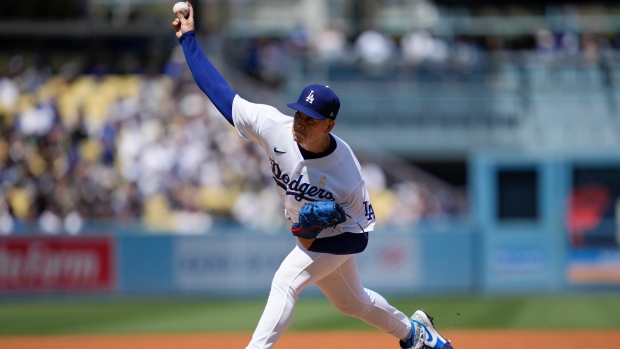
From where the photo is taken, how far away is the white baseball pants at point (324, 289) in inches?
229

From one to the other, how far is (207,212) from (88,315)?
3.41m

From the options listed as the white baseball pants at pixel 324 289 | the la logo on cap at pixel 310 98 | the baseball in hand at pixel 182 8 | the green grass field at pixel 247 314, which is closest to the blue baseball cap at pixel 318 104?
the la logo on cap at pixel 310 98

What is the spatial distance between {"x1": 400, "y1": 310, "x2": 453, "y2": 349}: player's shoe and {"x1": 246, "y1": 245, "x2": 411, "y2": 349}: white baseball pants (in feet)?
0.29

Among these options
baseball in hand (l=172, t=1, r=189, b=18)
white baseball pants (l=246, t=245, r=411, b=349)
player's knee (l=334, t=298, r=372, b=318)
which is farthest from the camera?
player's knee (l=334, t=298, r=372, b=318)

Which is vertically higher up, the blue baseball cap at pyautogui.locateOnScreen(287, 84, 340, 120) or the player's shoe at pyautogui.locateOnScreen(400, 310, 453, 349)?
the blue baseball cap at pyautogui.locateOnScreen(287, 84, 340, 120)

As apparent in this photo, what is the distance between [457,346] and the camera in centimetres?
867

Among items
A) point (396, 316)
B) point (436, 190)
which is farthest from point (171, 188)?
point (396, 316)

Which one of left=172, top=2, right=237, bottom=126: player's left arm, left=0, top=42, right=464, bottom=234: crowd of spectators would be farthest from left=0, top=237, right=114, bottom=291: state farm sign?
left=172, top=2, right=237, bottom=126: player's left arm

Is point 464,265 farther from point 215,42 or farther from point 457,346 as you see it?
point 215,42

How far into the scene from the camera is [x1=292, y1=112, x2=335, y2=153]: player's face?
572cm

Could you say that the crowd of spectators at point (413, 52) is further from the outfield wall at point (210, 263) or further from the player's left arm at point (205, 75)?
the player's left arm at point (205, 75)

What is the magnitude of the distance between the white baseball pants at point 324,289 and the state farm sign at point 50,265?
896cm

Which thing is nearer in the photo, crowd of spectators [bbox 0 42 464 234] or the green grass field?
the green grass field

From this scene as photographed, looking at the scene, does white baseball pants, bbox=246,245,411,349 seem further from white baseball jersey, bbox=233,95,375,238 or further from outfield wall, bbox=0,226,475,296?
outfield wall, bbox=0,226,475,296
